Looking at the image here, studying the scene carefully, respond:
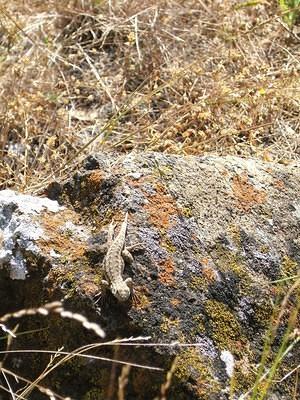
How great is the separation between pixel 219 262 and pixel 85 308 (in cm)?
57

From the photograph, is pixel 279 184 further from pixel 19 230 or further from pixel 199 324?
pixel 19 230

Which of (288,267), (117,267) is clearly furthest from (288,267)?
(117,267)

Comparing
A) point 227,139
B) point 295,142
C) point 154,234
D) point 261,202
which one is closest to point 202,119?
point 227,139

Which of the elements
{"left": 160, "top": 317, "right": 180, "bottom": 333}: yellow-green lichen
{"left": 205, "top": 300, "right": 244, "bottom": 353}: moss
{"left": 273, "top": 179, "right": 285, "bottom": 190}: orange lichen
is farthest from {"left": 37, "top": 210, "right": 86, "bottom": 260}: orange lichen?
{"left": 273, "top": 179, "right": 285, "bottom": 190}: orange lichen

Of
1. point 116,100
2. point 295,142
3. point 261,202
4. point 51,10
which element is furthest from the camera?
point 51,10

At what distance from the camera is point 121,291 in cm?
276

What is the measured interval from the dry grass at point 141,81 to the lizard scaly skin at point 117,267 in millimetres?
1406

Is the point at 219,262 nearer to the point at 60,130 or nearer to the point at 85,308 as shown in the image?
the point at 85,308

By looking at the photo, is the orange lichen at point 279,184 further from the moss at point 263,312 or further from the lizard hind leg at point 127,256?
the lizard hind leg at point 127,256

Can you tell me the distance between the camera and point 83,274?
118 inches

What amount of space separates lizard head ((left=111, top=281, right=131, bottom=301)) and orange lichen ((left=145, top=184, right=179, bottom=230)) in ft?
1.26

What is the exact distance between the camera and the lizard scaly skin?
109 inches

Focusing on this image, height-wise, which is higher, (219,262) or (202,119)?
(219,262)

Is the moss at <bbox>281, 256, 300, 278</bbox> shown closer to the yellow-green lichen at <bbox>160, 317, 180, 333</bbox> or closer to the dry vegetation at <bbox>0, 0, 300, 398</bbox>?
the yellow-green lichen at <bbox>160, 317, 180, 333</bbox>
